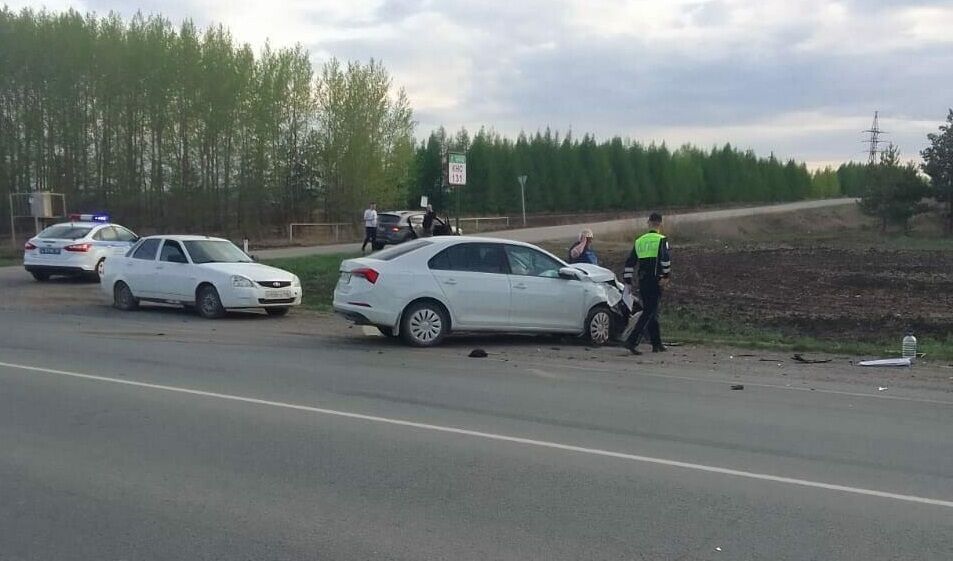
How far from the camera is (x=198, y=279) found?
18453 millimetres

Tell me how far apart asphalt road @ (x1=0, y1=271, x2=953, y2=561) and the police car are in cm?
1250

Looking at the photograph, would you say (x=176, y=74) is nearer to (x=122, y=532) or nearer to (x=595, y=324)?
(x=595, y=324)

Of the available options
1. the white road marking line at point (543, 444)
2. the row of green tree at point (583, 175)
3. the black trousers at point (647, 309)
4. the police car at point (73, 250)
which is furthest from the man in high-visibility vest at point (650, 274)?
the row of green tree at point (583, 175)

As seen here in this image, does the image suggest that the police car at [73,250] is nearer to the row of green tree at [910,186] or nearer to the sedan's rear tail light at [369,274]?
the sedan's rear tail light at [369,274]

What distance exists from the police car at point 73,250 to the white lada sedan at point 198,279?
16.3 feet

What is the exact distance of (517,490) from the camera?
21.4ft

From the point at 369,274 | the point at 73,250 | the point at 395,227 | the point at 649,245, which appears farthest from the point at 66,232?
the point at 649,245

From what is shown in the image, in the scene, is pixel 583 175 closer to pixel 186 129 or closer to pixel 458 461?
pixel 186 129

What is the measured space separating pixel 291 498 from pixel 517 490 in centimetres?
147

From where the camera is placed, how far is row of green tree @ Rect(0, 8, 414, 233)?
5084 centimetres

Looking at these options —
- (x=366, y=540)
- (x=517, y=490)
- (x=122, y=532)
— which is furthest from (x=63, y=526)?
(x=517, y=490)

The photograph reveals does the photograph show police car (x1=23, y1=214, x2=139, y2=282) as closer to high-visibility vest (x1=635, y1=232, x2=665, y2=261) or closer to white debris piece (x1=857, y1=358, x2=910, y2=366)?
high-visibility vest (x1=635, y1=232, x2=665, y2=261)

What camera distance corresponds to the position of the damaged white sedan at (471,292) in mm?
13820

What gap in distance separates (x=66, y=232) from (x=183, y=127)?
28.0m
